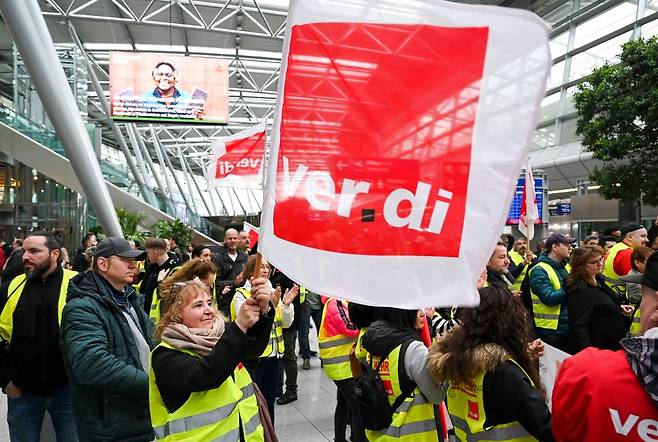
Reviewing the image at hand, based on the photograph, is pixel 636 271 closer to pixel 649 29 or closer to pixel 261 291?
pixel 261 291

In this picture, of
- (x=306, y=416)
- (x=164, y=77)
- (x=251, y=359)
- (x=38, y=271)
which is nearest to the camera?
(x=251, y=359)

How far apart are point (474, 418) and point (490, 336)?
350 mm

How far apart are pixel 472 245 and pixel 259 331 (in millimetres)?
946

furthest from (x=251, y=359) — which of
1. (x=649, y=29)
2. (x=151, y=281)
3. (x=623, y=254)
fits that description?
(x=649, y=29)

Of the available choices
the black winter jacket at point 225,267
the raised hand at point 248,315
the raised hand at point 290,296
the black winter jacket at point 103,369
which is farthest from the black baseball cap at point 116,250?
the black winter jacket at point 225,267

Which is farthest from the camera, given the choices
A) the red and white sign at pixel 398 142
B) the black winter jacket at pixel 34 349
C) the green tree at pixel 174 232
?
the green tree at pixel 174 232

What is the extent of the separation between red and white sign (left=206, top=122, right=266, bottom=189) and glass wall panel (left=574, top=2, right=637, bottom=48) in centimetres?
1531

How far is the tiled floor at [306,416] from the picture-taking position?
15.8 feet

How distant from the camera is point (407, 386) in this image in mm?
2613

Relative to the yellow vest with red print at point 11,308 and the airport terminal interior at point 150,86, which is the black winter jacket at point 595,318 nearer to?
the yellow vest with red print at point 11,308

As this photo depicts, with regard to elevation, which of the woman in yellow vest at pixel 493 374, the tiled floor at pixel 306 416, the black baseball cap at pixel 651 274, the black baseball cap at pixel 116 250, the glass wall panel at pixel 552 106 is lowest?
the tiled floor at pixel 306 416

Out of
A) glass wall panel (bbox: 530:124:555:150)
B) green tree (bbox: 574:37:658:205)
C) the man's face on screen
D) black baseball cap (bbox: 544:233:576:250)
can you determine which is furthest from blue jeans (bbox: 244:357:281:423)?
glass wall panel (bbox: 530:124:555:150)

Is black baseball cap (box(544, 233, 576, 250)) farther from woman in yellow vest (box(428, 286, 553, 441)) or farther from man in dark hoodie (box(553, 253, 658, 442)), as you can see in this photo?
man in dark hoodie (box(553, 253, 658, 442))

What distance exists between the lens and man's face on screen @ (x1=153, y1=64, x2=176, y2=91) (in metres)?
14.5
